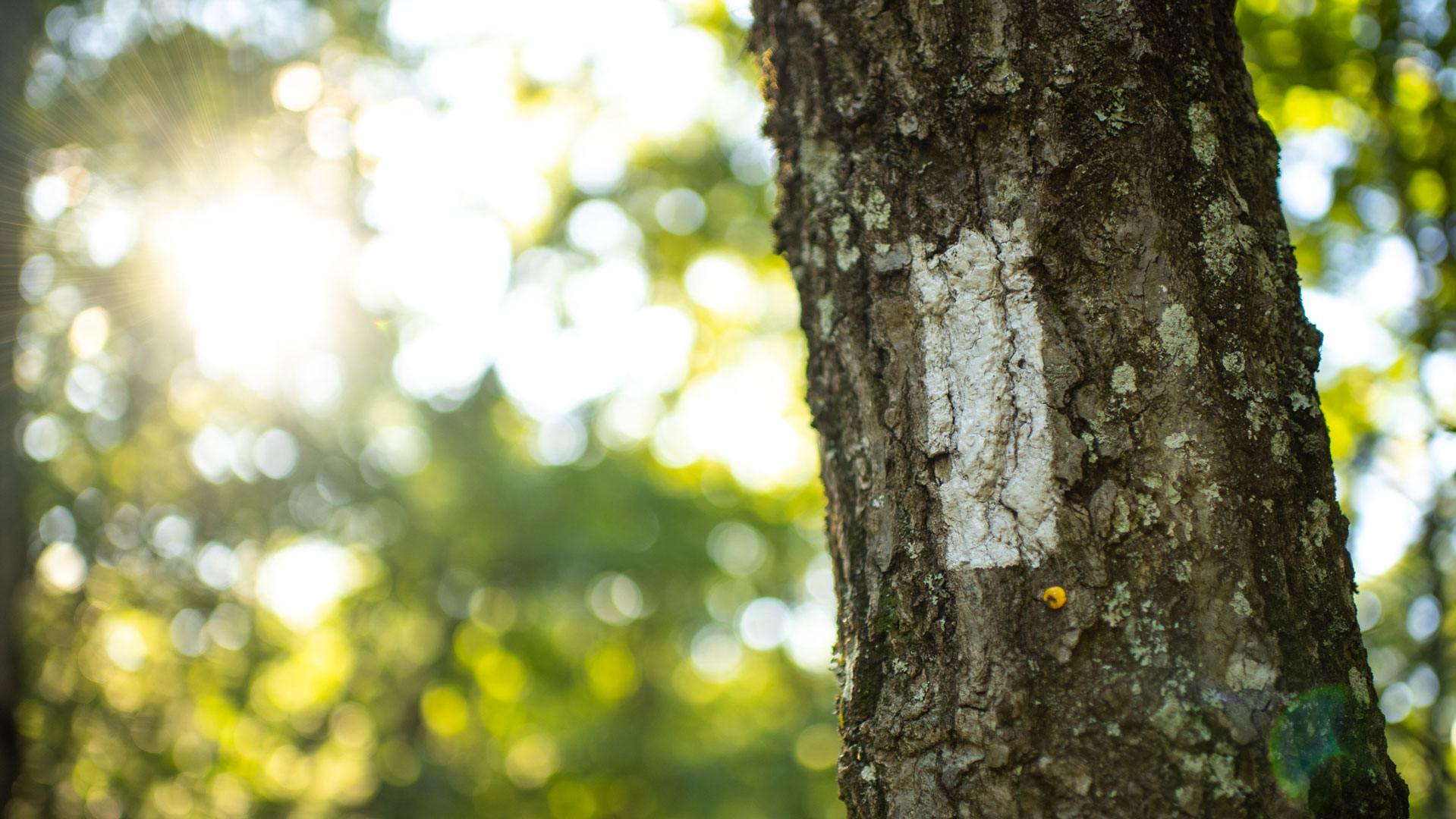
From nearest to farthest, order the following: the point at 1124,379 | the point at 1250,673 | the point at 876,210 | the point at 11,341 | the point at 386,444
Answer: the point at 1250,673 < the point at 1124,379 < the point at 876,210 < the point at 11,341 < the point at 386,444

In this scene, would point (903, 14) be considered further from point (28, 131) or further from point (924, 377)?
point (28, 131)

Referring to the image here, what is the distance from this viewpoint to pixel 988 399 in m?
1.21

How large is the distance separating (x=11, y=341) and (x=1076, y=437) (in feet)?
21.8

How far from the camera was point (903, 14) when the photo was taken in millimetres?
1362

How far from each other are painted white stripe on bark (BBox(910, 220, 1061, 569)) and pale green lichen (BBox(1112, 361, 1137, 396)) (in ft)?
0.29

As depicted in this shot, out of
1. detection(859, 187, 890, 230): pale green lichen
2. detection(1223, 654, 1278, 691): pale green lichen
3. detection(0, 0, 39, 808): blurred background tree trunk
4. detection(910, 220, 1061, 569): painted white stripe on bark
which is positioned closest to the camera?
detection(1223, 654, 1278, 691): pale green lichen

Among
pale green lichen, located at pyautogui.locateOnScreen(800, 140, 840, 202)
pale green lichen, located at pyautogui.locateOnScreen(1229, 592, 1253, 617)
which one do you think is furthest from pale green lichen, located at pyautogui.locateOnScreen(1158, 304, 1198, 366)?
pale green lichen, located at pyautogui.locateOnScreen(800, 140, 840, 202)

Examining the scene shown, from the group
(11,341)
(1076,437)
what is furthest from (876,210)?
(11,341)

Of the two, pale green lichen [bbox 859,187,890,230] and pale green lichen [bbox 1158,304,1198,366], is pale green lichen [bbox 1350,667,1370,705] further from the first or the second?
pale green lichen [bbox 859,187,890,230]

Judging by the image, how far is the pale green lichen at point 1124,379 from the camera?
116 centimetres

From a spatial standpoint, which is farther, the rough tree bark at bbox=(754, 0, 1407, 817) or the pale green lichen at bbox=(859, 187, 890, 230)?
the pale green lichen at bbox=(859, 187, 890, 230)

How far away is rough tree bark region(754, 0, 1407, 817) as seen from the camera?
1.07 m

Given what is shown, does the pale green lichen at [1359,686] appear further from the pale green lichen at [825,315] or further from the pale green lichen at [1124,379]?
the pale green lichen at [825,315]

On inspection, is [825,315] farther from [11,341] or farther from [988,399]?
[11,341]
